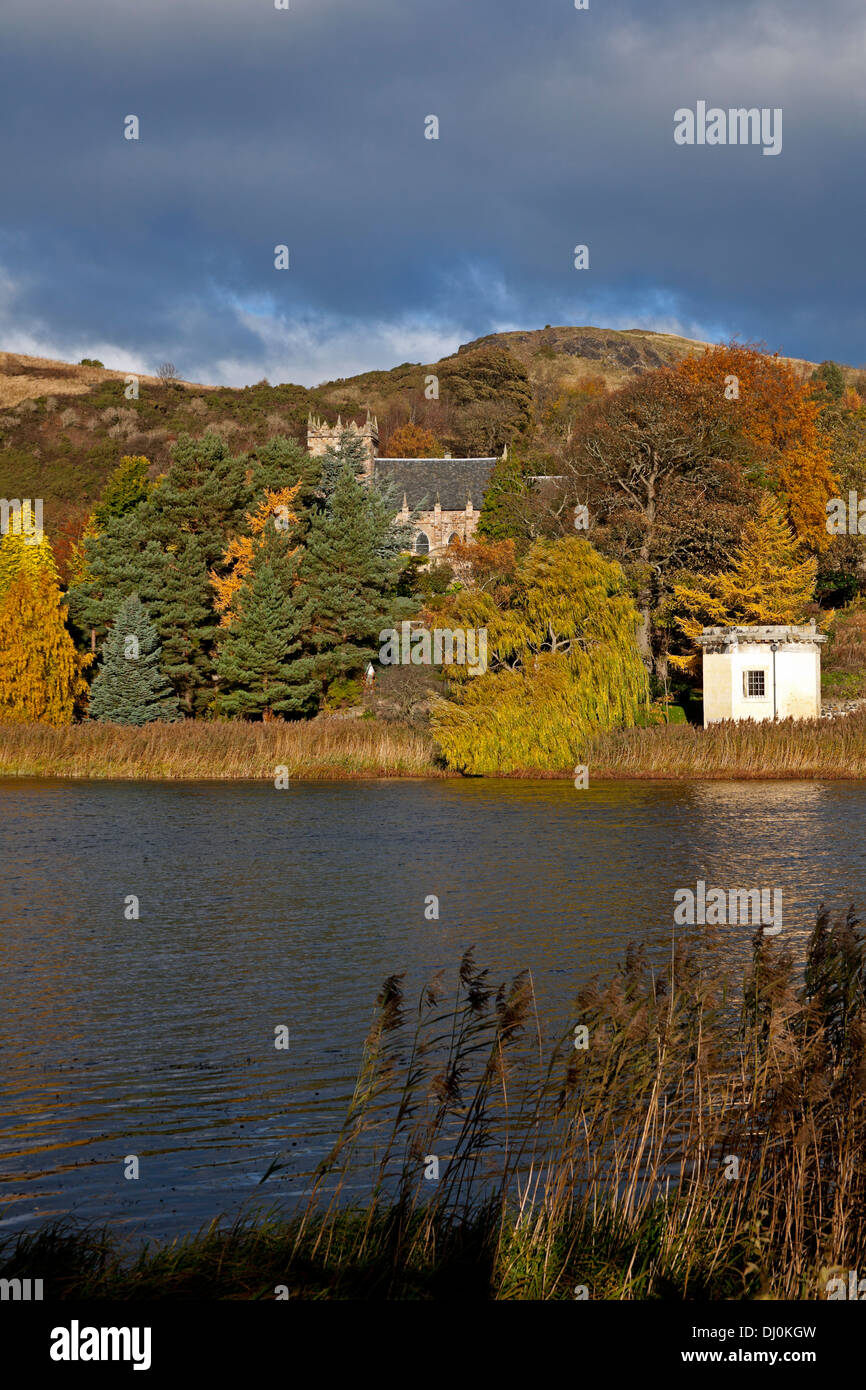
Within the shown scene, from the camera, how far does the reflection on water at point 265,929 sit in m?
10.3

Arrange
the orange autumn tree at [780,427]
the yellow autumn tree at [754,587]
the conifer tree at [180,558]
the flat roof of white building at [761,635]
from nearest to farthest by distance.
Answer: the flat roof of white building at [761,635]
the yellow autumn tree at [754,587]
the conifer tree at [180,558]
the orange autumn tree at [780,427]

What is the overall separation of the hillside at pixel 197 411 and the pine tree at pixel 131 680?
127 ft

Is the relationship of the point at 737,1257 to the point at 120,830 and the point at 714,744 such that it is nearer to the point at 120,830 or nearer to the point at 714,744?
the point at 120,830

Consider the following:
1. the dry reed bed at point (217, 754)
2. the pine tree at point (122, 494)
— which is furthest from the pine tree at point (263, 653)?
the pine tree at point (122, 494)

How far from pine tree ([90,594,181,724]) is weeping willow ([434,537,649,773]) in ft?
43.9

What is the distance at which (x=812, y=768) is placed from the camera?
44.3 metres

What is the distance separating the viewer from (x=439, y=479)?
95.8 metres

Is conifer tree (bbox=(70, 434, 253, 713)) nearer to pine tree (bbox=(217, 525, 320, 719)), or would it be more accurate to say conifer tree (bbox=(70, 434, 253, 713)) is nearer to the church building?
pine tree (bbox=(217, 525, 320, 719))

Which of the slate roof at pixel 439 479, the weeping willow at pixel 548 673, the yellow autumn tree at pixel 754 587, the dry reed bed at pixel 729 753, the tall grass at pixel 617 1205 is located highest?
the slate roof at pixel 439 479

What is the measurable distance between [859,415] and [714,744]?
51.5 m

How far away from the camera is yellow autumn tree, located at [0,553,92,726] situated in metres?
53.3

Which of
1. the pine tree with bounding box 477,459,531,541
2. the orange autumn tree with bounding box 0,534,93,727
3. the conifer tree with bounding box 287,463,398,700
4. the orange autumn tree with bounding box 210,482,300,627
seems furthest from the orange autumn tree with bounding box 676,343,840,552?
the orange autumn tree with bounding box 0,534,93,727

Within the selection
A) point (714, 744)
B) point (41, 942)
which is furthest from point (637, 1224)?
point (714, 744)

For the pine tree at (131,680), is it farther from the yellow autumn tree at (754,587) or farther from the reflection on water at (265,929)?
the yellow autumn tree at (754,587)
